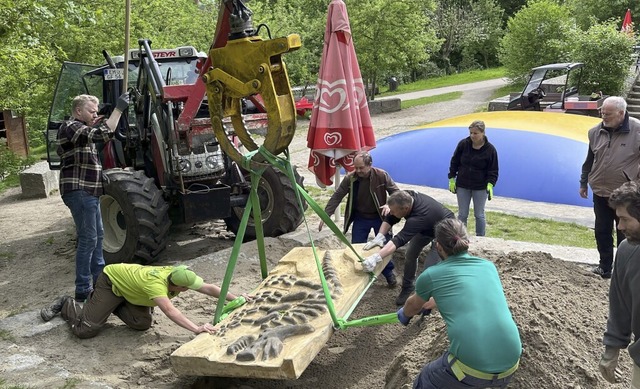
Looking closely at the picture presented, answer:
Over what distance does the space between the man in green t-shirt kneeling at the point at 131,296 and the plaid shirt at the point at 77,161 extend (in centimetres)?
89

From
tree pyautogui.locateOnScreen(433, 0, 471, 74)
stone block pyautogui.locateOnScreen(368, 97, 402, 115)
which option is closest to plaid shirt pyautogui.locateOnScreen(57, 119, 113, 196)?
stone block pyautogui.locateOnScreen(368, 97, 402, 115)

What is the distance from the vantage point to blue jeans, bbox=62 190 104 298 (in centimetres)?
554

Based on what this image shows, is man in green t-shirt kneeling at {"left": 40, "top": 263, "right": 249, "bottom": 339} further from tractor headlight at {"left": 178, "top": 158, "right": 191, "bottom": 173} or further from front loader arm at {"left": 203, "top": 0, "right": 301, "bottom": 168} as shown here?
tractor headlight at {"left": 178, "top": 158, "right": 191, "bottom": 173}

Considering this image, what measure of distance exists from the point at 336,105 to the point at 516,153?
15.9 ft

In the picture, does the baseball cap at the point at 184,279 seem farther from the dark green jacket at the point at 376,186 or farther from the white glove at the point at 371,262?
the dark green jacket at the point at 376,186

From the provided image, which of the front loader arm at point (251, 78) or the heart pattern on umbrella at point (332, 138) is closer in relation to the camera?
the front loader arm at point (251, 78)

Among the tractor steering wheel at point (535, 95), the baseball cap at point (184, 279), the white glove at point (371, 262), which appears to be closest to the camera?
the baseball cap at point (184, 279)

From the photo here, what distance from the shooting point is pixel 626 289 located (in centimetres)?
309

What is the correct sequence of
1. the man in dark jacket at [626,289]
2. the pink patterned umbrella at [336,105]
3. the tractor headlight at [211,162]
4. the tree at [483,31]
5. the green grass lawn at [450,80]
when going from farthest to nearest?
the tree at [483,31]
the green grass lawn at [450,80]
the pink patterned umbrella at [336,105]
the tractor headlight at [211,162]
the man in dark jacket at [626,289]

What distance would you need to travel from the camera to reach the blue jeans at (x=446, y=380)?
320 centimetres

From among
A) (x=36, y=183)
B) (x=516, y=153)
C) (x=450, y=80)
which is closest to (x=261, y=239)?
(x=516, y=153)

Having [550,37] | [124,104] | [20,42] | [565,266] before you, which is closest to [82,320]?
[124,104]

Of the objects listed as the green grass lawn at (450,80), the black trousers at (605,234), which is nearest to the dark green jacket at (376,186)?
the black trousers at (605,234)

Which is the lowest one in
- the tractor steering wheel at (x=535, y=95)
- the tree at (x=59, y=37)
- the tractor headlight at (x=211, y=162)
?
the tractor steering wheel at (x=535, y=95)
